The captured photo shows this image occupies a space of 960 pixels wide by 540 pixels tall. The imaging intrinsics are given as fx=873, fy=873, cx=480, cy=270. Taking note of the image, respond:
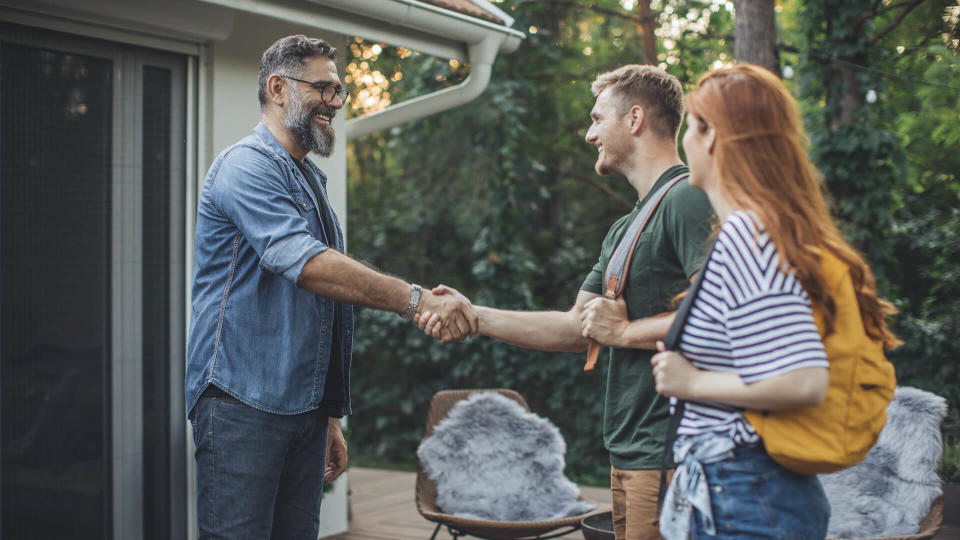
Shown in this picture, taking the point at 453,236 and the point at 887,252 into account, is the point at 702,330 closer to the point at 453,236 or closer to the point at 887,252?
the point at 887,252

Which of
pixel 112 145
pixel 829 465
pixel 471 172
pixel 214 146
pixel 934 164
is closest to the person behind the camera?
pixel 829 465

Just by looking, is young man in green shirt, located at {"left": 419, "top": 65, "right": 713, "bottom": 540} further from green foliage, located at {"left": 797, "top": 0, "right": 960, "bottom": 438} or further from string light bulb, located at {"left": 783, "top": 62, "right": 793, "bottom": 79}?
string light bulb, located at {"left": 783, "top": 62, "right": 793, "bottom": 79}

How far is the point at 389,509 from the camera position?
5.84m

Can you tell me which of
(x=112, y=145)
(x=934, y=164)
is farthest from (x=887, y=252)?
(x=112, y=145)

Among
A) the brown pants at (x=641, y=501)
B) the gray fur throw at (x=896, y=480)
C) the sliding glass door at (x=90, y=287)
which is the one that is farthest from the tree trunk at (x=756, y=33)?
the brown pants at (x=641, y=501)

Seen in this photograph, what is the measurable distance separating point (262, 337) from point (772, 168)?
137 centimetres

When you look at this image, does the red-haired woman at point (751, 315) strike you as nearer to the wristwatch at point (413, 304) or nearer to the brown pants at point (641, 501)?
the brown pants at point (641, 501)

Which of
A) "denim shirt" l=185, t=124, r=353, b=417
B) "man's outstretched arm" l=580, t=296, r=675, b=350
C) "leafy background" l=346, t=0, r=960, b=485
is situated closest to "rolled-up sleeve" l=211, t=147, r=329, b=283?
"denim shirt" l=185, t=124, r=353, b=417

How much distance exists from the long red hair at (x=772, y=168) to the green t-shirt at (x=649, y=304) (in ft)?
1.37

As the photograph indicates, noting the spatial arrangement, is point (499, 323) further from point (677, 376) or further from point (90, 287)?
point (90, 287)

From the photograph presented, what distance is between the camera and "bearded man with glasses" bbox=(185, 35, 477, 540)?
2.24 meters

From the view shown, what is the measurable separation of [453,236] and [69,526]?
5.55 meters

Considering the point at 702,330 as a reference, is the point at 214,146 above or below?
above

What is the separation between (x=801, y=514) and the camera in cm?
150
